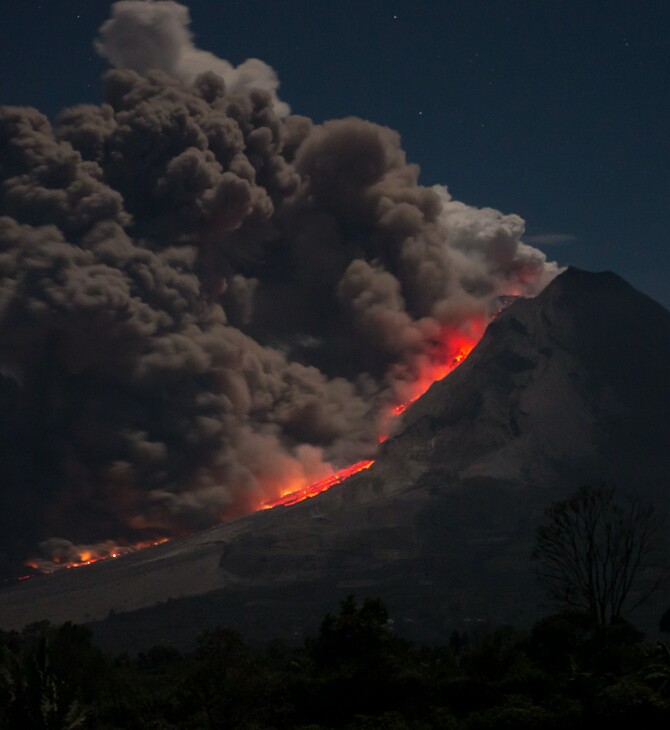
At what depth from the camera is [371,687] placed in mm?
37812

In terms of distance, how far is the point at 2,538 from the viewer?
123m

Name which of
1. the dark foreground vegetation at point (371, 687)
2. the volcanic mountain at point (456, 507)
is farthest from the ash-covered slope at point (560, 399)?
the dark foreground vegetation at point (371, 687)

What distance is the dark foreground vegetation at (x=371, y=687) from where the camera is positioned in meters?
30.1

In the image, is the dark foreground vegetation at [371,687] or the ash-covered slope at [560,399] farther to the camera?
the ash-covered slope at [560,399]

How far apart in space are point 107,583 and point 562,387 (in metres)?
59.4

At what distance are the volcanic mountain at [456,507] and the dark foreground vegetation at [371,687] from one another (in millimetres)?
48626

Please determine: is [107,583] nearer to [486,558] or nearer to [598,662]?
[486,558]

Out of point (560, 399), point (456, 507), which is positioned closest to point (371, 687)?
point (456, 507)

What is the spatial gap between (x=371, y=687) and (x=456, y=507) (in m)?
79.8

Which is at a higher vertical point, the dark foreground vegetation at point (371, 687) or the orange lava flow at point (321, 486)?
the orange lava flow at point (321, 486)

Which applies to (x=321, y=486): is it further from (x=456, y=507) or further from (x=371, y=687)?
(x=371, y=687)

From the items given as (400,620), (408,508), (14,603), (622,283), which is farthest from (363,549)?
(622,283)

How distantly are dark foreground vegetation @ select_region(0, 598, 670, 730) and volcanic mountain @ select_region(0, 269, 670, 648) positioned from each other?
48.6 meters

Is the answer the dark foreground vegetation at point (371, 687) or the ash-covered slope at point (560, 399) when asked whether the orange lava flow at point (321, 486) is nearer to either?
the ash-covered slope at point (560, 399)
